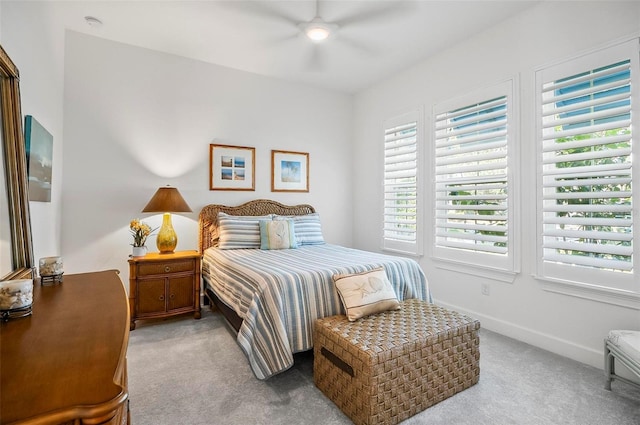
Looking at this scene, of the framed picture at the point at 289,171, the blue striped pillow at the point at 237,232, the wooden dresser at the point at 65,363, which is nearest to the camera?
the wooden dresser at the point at 65,363

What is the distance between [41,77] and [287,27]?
204 cm

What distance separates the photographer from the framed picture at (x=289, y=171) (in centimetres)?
438

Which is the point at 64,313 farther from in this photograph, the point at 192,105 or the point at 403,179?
the point at 403,179

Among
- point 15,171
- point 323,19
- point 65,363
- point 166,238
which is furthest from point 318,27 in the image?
point 65,363

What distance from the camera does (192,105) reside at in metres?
3.82

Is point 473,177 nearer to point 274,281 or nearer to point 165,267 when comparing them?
point 274,281

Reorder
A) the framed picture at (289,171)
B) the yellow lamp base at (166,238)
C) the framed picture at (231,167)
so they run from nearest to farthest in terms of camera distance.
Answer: the yellow lamp base at (166,238) < the framed picture at (231,167) < the framed picture at (289,171)

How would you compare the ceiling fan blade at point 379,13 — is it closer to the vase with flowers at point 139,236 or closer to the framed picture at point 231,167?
the framed picture at point 231,167

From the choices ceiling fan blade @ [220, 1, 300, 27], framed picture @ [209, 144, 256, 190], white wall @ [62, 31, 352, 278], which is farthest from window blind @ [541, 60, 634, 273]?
framed picture @ [209, 144, 256, 190]

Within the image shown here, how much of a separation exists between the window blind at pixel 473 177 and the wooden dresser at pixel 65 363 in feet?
10.0

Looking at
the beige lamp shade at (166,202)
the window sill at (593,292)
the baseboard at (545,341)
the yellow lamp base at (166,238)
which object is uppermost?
the beige lamp shade at (166,202)

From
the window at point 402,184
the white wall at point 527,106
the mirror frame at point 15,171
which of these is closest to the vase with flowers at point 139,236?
the mirror frame at point 15,171

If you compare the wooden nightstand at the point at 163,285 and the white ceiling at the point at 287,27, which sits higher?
the white ceiling at the point at 287,27

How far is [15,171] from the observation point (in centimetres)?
153
